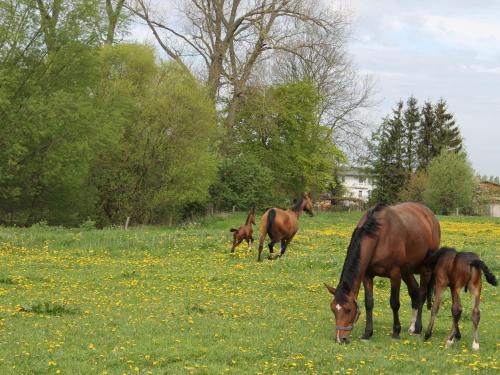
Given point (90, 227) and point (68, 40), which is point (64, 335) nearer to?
point (90, 227)

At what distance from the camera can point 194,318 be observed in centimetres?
1146

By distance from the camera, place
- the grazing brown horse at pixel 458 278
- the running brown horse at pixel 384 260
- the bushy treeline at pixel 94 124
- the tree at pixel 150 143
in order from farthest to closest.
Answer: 1. the tree at pixel 150 143
2. the bushy treeline at pixel 94 124
3. the running brown horse at pixel 384 260
4. the grazing brown horse at pixel 458 278

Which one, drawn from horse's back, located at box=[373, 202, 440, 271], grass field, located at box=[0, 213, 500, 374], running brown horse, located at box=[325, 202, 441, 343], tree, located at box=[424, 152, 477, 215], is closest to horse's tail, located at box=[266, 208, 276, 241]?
grass field, located at box=[0, 213, 500, 374]

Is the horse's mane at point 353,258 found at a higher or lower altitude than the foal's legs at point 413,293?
higher

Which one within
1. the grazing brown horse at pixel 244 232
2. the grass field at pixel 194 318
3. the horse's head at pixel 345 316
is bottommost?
the grass field at pixel 194 318

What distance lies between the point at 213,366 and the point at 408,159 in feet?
245

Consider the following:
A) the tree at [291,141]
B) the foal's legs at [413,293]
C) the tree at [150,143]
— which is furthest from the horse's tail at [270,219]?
the tree at [291,141]

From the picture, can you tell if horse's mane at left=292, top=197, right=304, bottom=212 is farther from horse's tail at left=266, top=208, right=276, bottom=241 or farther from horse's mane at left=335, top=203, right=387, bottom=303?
horse's mane at left=335, top=203, right=387, bottom=303

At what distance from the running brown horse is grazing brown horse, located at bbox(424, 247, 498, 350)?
694 millimetres

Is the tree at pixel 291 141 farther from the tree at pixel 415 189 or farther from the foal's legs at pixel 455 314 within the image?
the foal's legs at pixel 455 314

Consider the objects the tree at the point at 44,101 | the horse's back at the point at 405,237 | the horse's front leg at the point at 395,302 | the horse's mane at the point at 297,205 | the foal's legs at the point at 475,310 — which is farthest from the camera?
the tree at the point at 44,101

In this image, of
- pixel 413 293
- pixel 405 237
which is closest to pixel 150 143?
pixel 413 293

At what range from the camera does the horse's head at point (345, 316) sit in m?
9.83

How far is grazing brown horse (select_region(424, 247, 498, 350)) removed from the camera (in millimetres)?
9898
